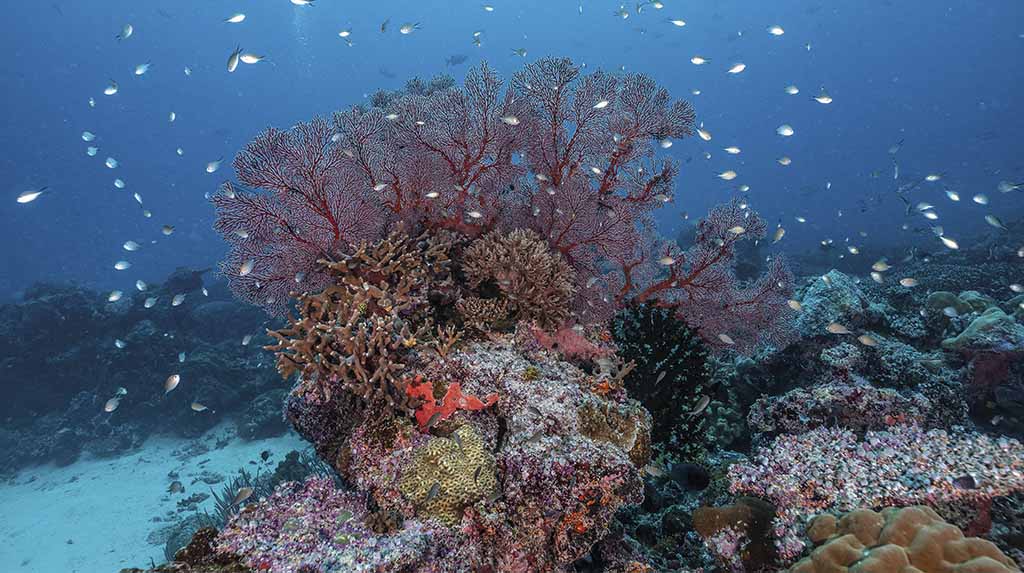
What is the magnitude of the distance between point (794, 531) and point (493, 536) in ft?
7.33

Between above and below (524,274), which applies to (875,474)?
below

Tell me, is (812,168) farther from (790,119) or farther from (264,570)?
(264,570)

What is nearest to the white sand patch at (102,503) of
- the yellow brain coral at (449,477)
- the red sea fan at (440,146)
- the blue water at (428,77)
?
the yellow brain coral at (449,477)

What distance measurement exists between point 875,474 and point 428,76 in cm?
12136

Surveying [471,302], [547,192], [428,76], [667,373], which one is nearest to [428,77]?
[428,76]

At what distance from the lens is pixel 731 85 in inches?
6289

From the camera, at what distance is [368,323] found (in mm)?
4938

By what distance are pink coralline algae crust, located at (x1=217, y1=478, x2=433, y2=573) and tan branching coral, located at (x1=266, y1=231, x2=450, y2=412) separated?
935 mm

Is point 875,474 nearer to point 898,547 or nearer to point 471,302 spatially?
point 898,547

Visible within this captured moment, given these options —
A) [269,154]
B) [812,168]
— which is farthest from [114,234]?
[812,168]

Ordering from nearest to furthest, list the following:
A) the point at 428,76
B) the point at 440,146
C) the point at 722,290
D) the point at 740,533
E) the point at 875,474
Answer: the point at 740,533, the point at 875,474, the point at 440,146, the point at 722,290, the point at 428,76

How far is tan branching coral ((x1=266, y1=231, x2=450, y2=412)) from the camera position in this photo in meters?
4.31

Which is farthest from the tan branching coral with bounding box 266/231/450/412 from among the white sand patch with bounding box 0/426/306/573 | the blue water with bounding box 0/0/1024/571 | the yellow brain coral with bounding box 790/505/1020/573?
the blue water with bounding box 0/0/1024/571

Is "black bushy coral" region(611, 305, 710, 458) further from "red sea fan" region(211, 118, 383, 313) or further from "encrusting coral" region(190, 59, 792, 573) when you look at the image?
"red sea fan" region(211, 118, 383, 313)
